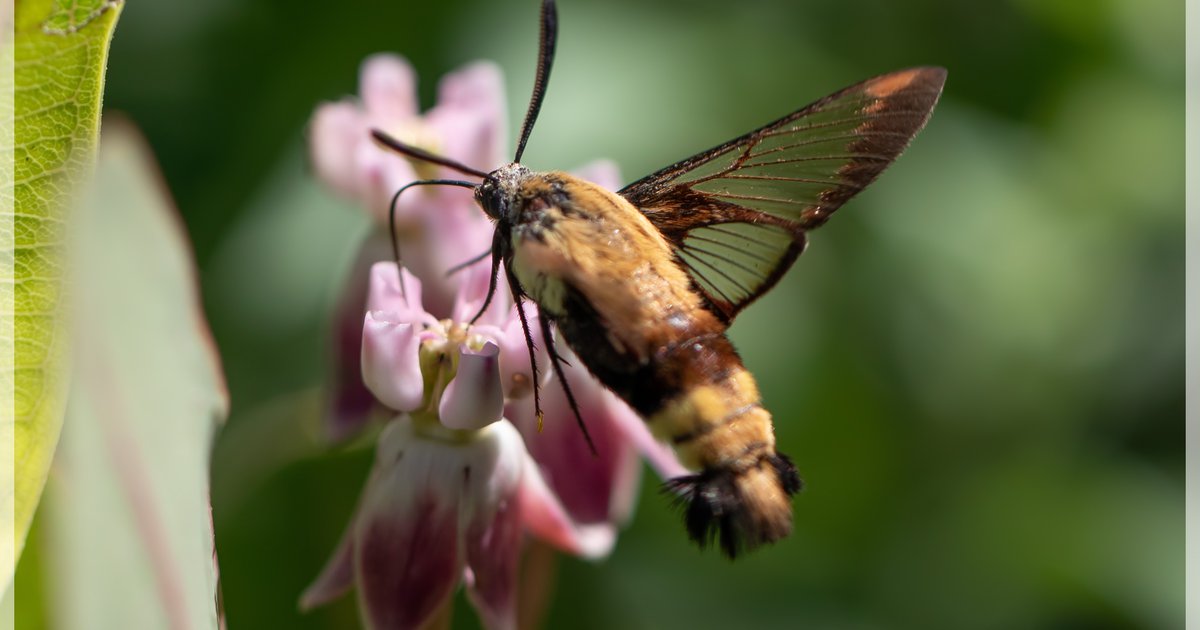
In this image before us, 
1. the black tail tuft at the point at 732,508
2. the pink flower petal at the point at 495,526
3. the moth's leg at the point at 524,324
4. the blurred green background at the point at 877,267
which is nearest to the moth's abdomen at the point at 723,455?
the black tail tuft at the point at 732,508

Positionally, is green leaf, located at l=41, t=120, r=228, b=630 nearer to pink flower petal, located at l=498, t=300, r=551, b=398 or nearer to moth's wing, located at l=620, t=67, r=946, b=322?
pink flower petal, located at l=498, t=300, r=551, b=398

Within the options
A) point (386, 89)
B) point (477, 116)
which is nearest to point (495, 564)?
point (477, 116)

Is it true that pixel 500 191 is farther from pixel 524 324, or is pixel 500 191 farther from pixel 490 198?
pixel 524 324

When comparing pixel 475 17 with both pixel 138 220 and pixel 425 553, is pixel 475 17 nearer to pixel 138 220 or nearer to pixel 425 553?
pixel 425 553

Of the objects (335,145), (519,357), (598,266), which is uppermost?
(335,145)

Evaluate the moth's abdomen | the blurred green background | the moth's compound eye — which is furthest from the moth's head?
the blurred green background
